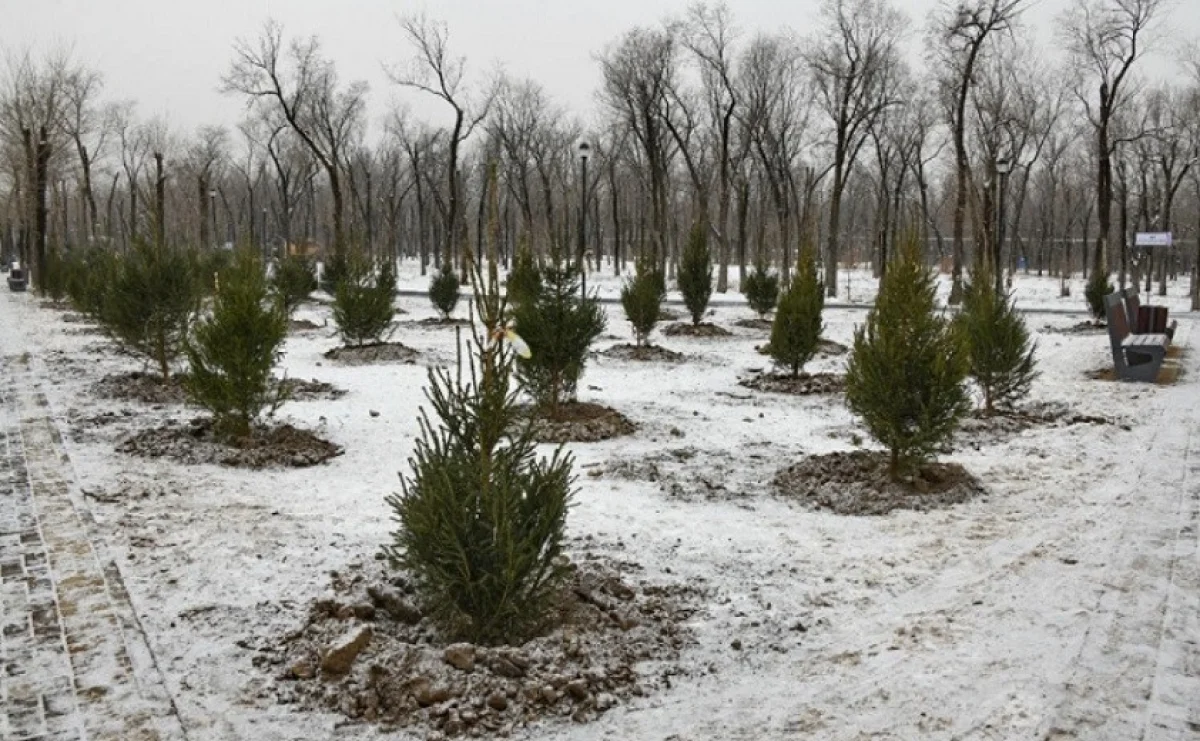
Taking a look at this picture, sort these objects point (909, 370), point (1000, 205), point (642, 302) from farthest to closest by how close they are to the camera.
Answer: point (1000, 205), point (642, 302), point (909, 370)

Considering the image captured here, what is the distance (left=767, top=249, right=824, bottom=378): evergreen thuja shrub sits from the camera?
1320 cm

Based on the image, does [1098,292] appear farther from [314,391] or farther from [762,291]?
[314,391]

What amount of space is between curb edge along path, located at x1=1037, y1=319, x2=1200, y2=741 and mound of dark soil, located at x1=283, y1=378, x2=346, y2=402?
28.3 ft

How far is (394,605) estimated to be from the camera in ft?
15.5

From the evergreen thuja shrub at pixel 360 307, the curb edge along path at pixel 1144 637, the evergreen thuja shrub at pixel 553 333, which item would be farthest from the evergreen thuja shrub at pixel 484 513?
the evergreen thuja shrub at pixel 360 307

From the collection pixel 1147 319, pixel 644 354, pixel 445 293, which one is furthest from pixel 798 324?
pixel 445 293

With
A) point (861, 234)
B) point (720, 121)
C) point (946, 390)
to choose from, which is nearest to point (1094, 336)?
point (946, 390)

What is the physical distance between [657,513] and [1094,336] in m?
15.9

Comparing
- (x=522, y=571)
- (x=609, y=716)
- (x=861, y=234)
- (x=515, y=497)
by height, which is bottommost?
(x=609, y=716)

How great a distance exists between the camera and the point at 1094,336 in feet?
63.4

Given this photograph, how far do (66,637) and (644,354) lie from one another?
483 inches

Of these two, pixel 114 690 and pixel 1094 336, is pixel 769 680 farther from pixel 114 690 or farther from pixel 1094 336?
pixel 1094 336

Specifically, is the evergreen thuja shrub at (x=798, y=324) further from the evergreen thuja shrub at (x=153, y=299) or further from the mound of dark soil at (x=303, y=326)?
the mound of dark soil at (x=303, y=326)

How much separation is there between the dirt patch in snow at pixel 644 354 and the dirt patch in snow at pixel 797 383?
90.2 inches
